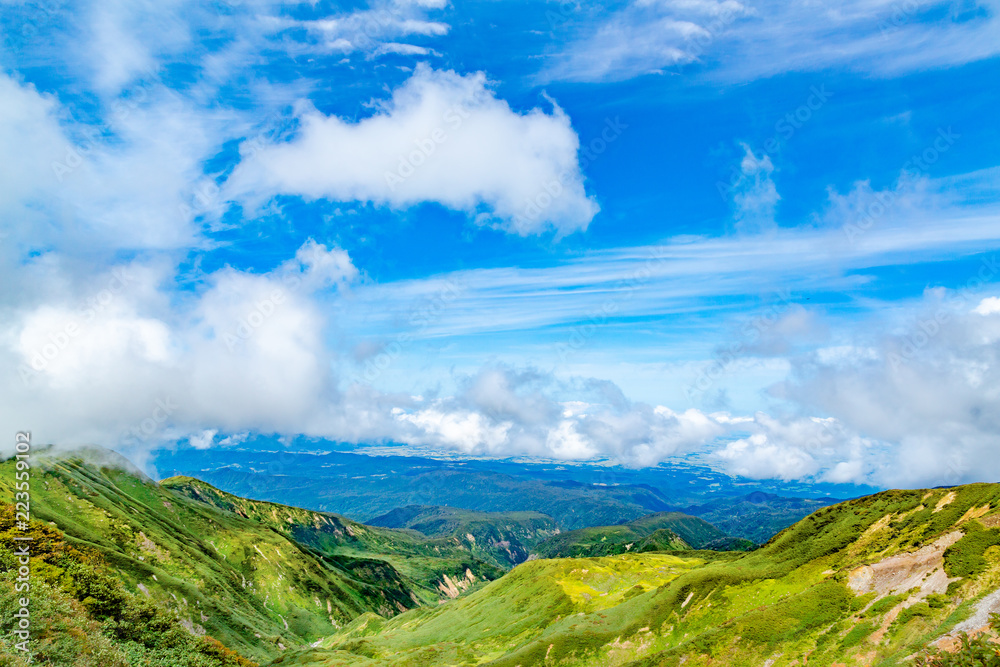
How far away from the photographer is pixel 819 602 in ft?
201

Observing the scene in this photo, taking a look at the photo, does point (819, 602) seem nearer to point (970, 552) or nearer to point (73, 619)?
point (970, 552)

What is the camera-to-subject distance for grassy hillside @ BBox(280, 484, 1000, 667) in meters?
49.3

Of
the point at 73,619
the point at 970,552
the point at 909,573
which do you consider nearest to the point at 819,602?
the point at 909,573

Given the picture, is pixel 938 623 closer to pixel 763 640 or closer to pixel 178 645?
pixel 763 640

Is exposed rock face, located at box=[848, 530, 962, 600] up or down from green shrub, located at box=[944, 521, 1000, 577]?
down

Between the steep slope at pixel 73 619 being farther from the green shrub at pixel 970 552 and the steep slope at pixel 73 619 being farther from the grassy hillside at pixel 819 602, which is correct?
the green shrub at pixel 970 552

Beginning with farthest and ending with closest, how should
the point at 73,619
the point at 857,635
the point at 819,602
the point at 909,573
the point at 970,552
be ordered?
the point at 73,619, the point at 819,602, the point at 909,573, the point at 857,635, the point at 970,552

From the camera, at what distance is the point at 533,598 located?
146 metres

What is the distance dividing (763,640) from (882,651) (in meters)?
15.3

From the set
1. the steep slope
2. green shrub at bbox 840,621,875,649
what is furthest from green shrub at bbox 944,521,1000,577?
the steep slope

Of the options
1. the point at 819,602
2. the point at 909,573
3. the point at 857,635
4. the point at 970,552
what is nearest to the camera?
the point at 970,552

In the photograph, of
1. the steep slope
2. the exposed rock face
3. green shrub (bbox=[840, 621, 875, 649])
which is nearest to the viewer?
green shrub (bbox=[840, 621, 875, 649])

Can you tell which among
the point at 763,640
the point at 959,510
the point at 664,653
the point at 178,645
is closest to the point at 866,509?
the point at 959,510

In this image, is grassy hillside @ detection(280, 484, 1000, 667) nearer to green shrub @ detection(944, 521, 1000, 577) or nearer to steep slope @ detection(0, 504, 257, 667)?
green shrub @ detection(944, 521, 1000, 577)
